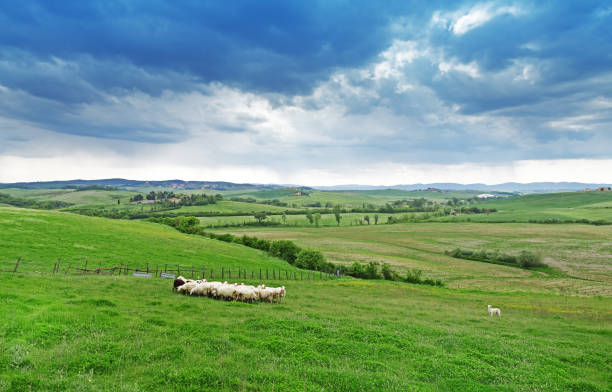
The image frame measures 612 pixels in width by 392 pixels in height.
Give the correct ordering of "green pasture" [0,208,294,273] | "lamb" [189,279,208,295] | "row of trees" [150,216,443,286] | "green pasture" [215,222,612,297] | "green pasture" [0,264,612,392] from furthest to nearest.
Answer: "green pasture" [215,222,612,297], "row of trees" [150,216,443,286], "green pasture" [0,208,294,273], "lamb" [189,279,208,295], "green pasture" [0,264,612,392]

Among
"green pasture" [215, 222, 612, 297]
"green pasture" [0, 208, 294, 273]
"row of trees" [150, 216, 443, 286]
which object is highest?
"green pasture" [0, 208, 294, 273]

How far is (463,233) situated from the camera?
132625 mm

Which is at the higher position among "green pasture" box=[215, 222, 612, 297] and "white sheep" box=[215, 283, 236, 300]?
"white sheep" box=[215, 283, 236, 300]

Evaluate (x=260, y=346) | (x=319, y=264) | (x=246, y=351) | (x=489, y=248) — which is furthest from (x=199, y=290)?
(x=489, y=248)

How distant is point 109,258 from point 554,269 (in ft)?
292

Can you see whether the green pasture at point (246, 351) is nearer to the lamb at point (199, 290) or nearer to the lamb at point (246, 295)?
the lamb at point (246, 295)

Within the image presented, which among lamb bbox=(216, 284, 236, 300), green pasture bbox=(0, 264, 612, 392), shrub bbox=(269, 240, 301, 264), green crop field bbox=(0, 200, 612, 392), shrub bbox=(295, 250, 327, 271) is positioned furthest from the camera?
shrub bbox=(269, 240, 301, 264)

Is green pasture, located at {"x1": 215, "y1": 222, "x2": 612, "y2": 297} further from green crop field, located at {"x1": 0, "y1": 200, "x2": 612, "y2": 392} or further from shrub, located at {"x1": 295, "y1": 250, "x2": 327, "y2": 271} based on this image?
green crop field, located at {"x1": 0, "y1": 200, "x2": 612, "y2": 392}

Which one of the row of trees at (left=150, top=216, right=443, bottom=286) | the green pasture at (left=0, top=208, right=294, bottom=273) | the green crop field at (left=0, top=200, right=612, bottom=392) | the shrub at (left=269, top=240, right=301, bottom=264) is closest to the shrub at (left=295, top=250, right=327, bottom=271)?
the row of trees at (left=150, top=216, right=443, bottom=286)

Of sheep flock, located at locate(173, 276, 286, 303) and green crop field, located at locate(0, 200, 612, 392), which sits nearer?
green crop field, located at locate(0, 200, 612, 392)

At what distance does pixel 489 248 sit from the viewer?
96.6m

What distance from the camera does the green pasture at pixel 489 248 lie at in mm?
58375

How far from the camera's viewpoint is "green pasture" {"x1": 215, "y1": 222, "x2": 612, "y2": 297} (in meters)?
58.4

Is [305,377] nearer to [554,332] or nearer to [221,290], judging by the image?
[221,290]
